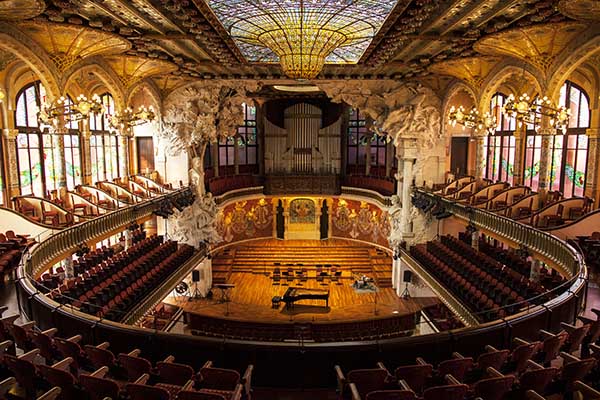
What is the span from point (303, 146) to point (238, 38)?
1504 centimetres

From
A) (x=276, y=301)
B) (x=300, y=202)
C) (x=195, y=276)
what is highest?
(x=300, y=202)

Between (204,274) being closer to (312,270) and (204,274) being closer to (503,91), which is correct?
(312,270)

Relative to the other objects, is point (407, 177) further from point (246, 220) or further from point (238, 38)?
point (238, 38)

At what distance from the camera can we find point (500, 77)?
55.7 ft

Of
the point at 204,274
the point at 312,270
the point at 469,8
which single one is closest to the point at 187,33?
the point at 469,8

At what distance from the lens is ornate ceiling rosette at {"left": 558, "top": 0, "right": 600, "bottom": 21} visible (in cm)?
908

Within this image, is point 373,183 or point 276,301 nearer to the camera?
point 276,301

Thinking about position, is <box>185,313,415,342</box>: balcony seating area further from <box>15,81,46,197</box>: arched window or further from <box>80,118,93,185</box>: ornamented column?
<box>80,118,93,185</box>: ornamented column

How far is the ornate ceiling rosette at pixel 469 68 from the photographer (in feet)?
54.1

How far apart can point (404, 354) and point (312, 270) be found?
18446 millimetres

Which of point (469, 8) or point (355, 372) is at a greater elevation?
point (469, 8)

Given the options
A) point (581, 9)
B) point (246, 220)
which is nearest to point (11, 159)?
point (246, 220)

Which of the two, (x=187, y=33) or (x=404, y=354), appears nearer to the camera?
(x=404, y=354)

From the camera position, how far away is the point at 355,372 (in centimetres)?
521
